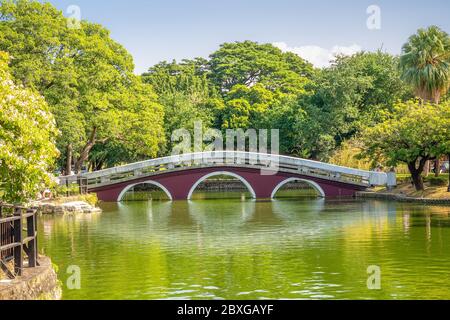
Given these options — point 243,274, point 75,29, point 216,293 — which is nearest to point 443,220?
point 243,274

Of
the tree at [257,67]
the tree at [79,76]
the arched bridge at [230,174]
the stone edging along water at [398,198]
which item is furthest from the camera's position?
the tree at [257,67]

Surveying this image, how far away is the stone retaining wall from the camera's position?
39.8 feet

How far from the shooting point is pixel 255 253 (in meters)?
19.5

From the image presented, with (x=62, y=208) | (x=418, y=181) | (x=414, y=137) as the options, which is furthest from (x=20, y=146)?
(x=418, y=181)

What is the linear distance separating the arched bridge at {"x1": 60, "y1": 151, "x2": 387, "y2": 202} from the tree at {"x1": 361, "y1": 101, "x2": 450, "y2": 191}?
14.9ft

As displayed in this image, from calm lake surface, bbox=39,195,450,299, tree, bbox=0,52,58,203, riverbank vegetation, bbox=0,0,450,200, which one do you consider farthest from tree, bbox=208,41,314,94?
tree, bbox=0,52,58,203

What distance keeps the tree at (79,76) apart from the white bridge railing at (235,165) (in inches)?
53.2

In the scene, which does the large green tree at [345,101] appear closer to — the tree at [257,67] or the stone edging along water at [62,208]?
the tree at [257,67]

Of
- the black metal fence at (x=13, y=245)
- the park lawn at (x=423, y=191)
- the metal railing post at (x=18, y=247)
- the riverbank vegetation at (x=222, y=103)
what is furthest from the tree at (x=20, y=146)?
the park lawn at (x=423, y=191)

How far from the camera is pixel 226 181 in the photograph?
58938 millimetres

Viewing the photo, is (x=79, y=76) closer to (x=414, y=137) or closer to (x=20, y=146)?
(x=414, y=137)

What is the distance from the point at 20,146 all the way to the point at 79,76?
973 inches

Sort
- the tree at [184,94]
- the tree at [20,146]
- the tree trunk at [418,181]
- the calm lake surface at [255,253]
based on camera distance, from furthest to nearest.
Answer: the tree at [184,94]
the tree trunk at [418,181]
the tree at [20,146]
the calm lake surface at [255,253]

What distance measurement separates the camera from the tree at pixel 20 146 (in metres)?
15.0
